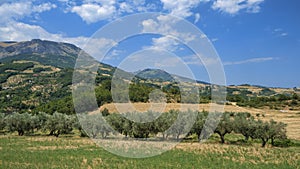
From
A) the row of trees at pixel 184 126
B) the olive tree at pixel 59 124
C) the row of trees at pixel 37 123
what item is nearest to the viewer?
the row of trees at pixel 184 126

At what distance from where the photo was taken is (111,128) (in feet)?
203

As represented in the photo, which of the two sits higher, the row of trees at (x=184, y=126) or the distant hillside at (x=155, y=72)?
the distant hillside at (x=155, y=72)

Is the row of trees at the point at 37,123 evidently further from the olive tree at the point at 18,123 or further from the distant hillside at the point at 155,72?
the distant hillside at the point at 155,72

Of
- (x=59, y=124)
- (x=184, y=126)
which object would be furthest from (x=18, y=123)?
(x=184, y=126)

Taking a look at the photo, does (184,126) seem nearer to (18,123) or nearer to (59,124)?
(59,124)

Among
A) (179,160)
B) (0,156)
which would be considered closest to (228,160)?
(179,160)

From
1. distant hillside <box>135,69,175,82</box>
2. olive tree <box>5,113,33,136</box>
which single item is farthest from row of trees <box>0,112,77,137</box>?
distant hillside <box>135,69,175,82</box>

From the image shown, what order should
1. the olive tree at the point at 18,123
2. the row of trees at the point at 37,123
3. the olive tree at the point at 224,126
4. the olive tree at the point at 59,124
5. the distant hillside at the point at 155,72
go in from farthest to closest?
the olive tree at the point at 18,123
the row of trees at the point at 37,123
the olive tree at the point at 59,124
the olive tree at the point at 224,126
the distant hillside at the point at 155,72

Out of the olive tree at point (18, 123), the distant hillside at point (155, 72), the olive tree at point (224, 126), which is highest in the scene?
the distant hillside at point (155, 72)

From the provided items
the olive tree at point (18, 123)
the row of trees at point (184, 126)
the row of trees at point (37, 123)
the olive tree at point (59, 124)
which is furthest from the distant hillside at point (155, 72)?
the olive tree at point (18, 123)

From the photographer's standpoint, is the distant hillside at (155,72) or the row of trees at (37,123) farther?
the row of trees at (37,123)

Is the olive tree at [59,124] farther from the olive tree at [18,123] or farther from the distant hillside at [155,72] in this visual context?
the distant hillside at [155,72]

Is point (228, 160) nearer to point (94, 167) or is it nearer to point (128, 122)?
point (94, 167)

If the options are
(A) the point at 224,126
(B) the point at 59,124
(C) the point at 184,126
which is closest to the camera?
(C) the point at 184,126
